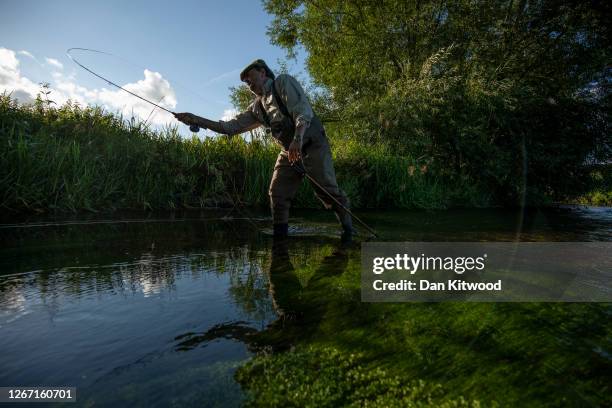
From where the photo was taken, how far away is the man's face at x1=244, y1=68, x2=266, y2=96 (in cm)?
473

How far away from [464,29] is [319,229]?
1461 centimetres

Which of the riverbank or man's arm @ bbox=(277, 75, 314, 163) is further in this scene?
the riverbank

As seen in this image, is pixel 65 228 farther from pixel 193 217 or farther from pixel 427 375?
pixel 427 375

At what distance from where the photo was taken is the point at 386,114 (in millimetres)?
12117

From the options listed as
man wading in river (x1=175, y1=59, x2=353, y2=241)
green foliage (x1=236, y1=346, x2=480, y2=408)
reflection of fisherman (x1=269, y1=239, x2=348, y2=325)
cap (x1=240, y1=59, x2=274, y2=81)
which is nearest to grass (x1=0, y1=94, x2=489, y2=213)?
man wading in river (x1=175, y1=59, x2=353, y2=241)

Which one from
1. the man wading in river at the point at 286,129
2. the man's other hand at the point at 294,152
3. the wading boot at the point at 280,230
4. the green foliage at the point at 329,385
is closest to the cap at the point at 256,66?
the man wading in river at the point at 286,129

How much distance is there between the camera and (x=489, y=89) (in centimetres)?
1248

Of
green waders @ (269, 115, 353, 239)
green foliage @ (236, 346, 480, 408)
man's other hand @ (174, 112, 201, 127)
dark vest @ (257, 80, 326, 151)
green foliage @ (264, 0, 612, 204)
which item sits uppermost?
green foliage @ (264, 0, 612, 204)

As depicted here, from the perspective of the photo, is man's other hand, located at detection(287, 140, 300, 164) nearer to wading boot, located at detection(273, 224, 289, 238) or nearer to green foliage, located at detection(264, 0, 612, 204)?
wading boot, located at detection(273, 224, 289, 238)

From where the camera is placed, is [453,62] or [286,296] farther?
[453,62]

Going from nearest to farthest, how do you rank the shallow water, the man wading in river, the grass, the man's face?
the shallow water
the man wading in river
the man's face
the grass

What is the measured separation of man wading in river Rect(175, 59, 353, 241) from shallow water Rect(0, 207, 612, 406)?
24.2 inches

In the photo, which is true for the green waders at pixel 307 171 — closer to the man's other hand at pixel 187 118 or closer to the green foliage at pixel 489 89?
the man's other hand at pixel 187 118

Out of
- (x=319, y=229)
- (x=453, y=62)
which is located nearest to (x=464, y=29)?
(x=453, y=62)
